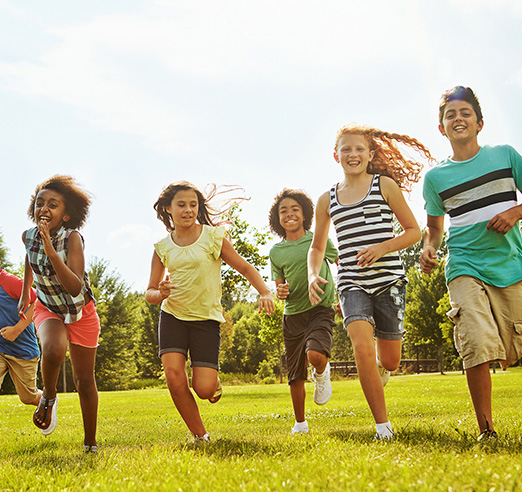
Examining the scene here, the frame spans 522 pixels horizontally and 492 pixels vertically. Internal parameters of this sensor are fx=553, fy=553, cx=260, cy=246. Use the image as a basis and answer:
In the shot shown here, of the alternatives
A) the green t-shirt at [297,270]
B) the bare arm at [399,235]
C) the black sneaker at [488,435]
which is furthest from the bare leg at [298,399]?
the black sneaker at [488,435]

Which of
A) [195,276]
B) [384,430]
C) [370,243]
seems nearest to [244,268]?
[195,276]

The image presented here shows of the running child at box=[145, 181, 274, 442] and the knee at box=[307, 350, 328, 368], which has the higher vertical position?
the running child at box=[145, 181, 274, 442]

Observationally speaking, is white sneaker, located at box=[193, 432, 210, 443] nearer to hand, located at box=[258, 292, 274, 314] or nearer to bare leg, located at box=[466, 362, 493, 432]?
hand, located at box=[258, 292, 274, 314]

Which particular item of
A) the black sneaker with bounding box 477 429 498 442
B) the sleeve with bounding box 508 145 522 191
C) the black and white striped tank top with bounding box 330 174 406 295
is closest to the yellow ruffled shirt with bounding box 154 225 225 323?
the black and white striped tank top with bounding box 330 174 406 295

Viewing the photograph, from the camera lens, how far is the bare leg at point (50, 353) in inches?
192

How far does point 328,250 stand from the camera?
6660mm

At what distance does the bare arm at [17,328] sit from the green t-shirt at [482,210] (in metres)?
4.37

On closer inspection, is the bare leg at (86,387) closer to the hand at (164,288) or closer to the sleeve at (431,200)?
the hand at (164,288)

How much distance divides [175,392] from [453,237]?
2.87 metres

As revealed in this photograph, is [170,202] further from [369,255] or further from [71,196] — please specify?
[369,255]

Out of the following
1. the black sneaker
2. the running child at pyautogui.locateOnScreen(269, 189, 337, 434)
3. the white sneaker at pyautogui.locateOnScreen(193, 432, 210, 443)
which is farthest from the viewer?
the running child at pyautogui.locateOnScreen(269, 189, 337, 434)

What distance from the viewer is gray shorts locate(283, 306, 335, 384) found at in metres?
6.07

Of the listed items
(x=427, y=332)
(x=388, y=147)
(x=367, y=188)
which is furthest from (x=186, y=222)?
(x=427, y=332)

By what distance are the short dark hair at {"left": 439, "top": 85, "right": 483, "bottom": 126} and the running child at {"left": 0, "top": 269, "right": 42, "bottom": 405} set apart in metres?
4.75
